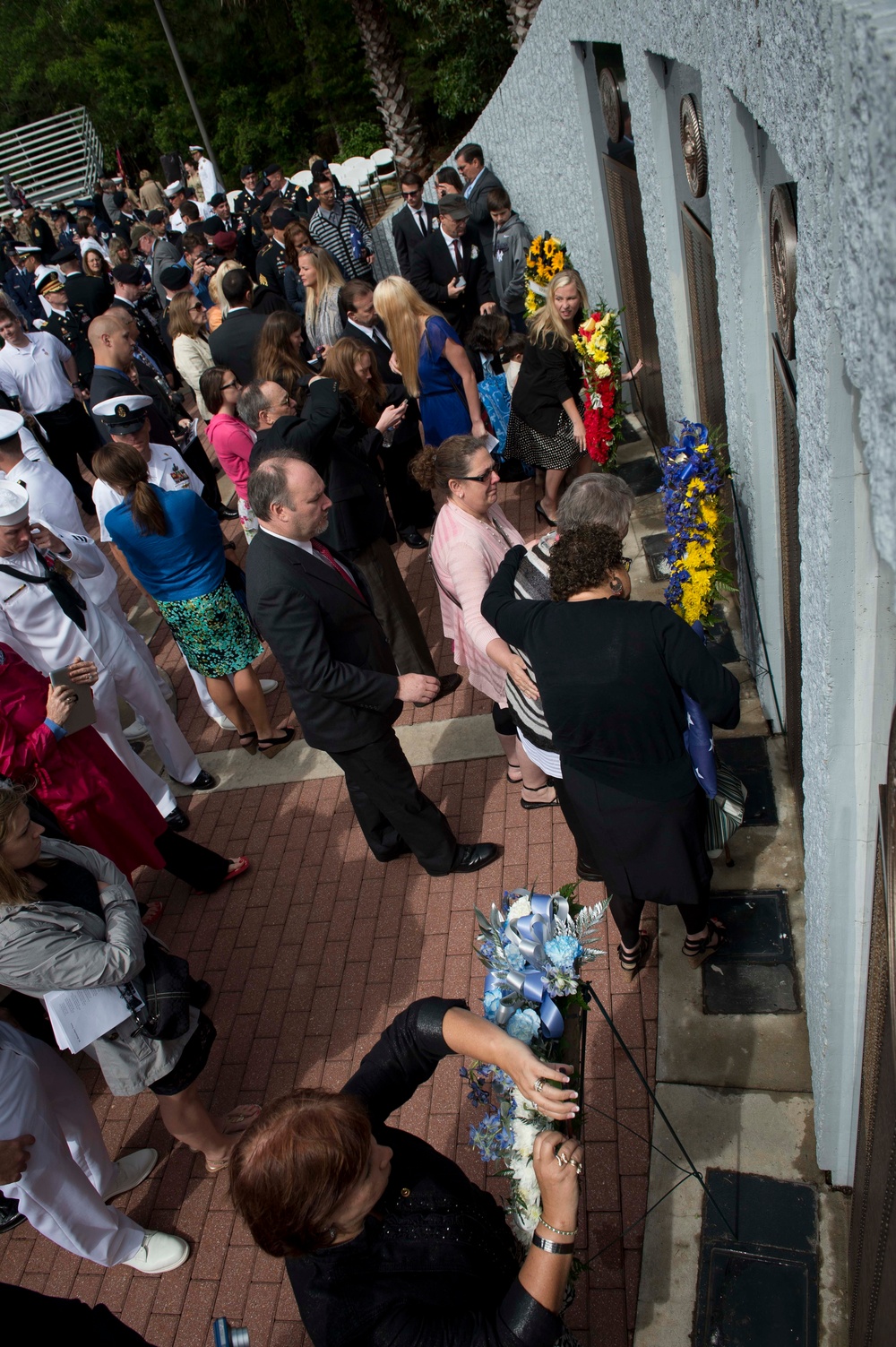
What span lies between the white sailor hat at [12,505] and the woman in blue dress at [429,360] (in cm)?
301

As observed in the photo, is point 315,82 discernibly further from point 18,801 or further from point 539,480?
point 18,801

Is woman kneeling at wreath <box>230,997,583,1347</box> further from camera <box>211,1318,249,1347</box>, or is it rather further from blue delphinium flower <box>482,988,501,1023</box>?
blue delphinium flower <box>482,988,501,1023</box>

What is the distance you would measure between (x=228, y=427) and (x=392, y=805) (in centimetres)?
303

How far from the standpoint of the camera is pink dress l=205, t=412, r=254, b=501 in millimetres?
6176

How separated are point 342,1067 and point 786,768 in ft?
8.11

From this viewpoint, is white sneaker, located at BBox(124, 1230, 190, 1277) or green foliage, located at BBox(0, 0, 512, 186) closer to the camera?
white sneaker, located at BBox(124, 1230, 190, 1277)

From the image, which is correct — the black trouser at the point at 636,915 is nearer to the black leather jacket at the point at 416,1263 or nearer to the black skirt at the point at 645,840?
the black skirt at the point at 645,840

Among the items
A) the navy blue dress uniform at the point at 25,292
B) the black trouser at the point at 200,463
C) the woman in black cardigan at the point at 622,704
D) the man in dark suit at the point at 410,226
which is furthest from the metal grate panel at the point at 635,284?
the navy blue dress uniform at the point at 25,292

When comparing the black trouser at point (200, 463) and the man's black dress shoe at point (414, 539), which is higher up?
the black trouser at point (200, 463)

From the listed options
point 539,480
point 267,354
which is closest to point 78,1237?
point 267,354

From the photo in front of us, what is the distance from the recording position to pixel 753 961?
150 inches

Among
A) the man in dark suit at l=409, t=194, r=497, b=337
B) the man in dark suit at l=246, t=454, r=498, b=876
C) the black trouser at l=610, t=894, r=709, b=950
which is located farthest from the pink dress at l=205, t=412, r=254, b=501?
the black trouser at l=610, t=894, r=709, b=950

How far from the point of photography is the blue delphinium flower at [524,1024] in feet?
7.85

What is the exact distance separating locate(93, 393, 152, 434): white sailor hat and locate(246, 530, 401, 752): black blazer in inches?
82.4
